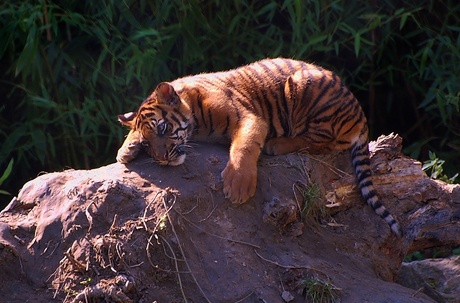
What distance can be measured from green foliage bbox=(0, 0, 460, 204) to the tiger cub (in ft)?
4.15

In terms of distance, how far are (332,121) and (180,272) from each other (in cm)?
163

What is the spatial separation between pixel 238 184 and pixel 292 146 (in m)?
0.78

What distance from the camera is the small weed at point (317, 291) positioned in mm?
4164

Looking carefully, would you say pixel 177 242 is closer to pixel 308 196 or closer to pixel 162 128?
pixel 162 128

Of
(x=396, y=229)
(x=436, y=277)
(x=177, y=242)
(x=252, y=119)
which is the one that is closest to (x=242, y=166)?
(x=252, y=119)

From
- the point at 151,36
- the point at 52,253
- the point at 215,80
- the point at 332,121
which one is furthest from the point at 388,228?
the point at 151,36

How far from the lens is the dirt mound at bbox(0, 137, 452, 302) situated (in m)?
3.95

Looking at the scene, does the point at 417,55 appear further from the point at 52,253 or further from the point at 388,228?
the point at 52,253

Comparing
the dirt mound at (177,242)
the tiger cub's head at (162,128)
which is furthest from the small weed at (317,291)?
the tiger cub's head at (162,128)

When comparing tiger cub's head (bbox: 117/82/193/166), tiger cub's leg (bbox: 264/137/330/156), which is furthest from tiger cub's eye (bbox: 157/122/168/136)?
tiger cub's leg (bbox: 264/137/330/156)

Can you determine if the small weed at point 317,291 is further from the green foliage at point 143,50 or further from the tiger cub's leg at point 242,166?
the green foliage at point 143,50

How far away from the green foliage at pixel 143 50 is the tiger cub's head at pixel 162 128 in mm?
1453

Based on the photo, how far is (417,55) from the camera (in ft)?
22.5

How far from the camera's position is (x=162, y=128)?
15.3 ft
